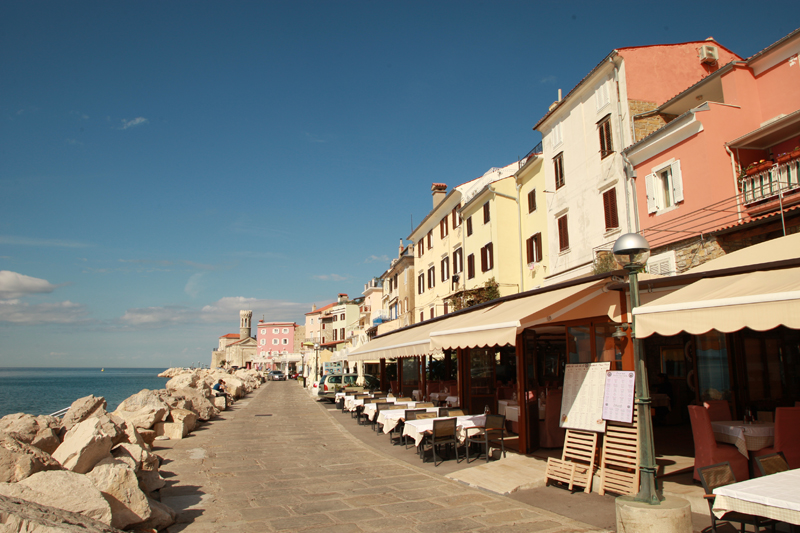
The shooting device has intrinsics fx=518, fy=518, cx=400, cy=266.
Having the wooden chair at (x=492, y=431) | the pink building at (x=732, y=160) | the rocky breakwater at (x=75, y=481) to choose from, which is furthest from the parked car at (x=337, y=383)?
the rocky breakwater at (x=75, y=481)

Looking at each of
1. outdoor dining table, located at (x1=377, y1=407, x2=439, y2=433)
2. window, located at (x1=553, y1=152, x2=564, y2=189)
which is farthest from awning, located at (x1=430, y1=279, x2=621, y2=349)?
window, located at (x1=553, y1=152, x2=564, y2=189)

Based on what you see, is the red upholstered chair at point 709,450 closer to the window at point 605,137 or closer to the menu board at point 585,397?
the menu board at point 585,397

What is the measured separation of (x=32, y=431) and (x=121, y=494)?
306 centimetres

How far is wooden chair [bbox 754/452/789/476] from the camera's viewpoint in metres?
5.25

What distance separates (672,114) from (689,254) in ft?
20.8

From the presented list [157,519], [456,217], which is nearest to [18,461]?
[157,519]

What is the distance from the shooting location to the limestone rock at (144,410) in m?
13.5

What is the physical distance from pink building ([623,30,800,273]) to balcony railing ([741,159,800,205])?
2 cm

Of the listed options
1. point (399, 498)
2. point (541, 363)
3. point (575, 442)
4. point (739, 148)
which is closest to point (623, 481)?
point (575, 442)

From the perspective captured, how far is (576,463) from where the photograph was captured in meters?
7.57

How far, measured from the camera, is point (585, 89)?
68.3 ft

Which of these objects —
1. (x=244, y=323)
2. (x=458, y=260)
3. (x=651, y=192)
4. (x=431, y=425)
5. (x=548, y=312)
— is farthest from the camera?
(x=244, y=323)

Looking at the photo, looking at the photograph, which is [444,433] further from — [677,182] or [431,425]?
[677,182]

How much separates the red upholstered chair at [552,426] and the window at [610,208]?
10381mm
